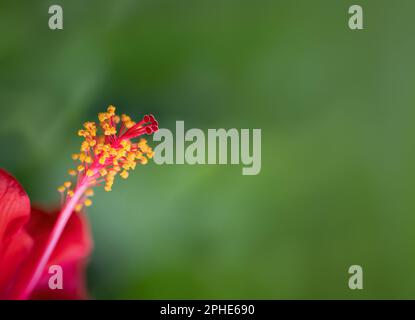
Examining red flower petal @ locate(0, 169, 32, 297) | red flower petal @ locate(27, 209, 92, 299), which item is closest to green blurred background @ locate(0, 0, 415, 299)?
red flower petal @ locate(27, 209, 92, 299)

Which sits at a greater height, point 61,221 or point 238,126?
point 238,126

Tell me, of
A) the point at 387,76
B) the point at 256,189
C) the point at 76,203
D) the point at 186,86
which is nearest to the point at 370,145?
the point at 387,76

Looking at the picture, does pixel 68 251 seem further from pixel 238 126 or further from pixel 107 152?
pixel 238 126

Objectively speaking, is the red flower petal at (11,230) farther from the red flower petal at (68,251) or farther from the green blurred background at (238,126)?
the green blurred background at (238,126)

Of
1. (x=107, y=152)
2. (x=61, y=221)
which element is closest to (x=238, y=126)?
(x=107, y=152)

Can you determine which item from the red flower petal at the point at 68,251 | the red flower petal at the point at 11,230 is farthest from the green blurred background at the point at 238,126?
the red flower petal at the point at 11,230

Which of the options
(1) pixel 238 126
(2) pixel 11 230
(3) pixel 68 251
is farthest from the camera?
(1) pixel 238 126

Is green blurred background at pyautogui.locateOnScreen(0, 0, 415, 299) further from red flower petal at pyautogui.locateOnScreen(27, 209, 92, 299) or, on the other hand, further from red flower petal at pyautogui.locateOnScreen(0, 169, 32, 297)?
red flower petal at pyautogui.locateOnScreen(0, 169, 32, 297)
